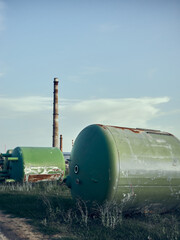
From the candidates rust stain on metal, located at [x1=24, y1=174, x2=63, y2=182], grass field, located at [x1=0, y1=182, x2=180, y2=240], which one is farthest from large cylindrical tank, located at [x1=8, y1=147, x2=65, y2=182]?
grass field, located at [x1=0, y1=182, x2=180, y2=240]

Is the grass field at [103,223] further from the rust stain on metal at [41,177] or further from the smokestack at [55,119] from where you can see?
the smokestack at [55,119]

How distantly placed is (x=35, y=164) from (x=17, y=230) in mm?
6300

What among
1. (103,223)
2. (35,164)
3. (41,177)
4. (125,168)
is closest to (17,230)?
(103,223)

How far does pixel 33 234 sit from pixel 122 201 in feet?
6.92

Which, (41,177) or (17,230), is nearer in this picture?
(17,230)

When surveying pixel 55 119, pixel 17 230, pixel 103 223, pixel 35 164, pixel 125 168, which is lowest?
pixel 17 230

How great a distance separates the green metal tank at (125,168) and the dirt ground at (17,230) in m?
1.42

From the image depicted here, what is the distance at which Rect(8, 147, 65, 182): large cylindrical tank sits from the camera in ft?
41.2

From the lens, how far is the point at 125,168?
6.47 m

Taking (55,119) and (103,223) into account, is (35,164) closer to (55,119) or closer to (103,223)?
(103,223)

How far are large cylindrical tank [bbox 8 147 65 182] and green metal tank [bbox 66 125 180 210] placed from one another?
17.7ft

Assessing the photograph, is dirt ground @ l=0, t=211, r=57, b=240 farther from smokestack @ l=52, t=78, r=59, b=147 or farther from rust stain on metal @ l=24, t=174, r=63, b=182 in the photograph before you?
smokestack @ l=52, t=78, r=59, b=147

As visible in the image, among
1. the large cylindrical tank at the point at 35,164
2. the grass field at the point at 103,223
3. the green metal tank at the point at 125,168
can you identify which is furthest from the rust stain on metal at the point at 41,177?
the green metal tank at the point at 125,168

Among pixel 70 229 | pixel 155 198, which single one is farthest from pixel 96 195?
pixel 155 198
